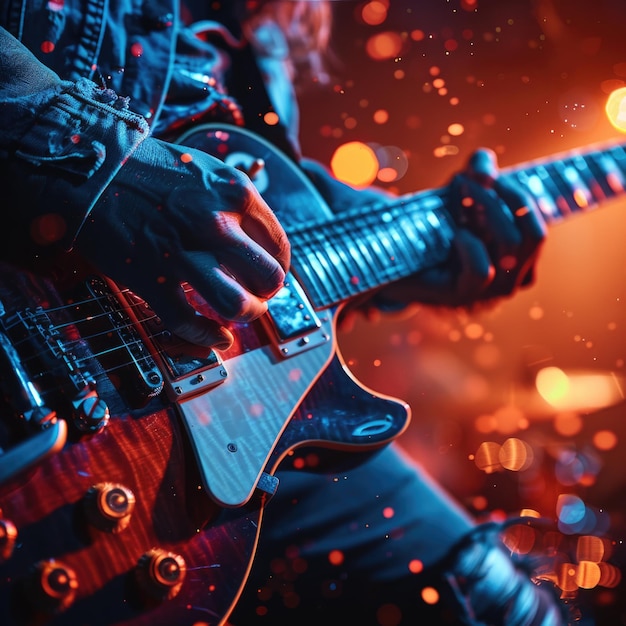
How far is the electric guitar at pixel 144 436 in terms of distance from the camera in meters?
0.53

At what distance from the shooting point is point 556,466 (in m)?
1.79

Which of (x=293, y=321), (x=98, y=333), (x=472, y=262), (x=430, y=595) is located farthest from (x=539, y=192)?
(x=98, y=333)

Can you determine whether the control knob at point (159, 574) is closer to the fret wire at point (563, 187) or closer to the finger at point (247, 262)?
the finger at point (247, 262)

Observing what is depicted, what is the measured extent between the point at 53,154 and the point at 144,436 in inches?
12.1

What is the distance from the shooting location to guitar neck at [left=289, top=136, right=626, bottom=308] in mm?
906

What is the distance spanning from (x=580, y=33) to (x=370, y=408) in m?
1.36

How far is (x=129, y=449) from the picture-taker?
1.98ft

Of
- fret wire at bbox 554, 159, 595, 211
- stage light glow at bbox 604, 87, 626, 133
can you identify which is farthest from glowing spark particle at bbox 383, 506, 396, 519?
stage light glow at bbox 604, 87, 626, 133

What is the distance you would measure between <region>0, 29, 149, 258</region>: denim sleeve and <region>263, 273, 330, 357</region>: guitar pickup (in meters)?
0.29

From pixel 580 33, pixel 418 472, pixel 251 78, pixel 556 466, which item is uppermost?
pixel 251 78

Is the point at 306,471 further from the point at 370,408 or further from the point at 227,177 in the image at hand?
the point at 227,177

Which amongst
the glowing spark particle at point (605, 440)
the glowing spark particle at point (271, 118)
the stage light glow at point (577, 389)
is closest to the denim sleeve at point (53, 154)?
the glowing spark particle at point (271, 118)

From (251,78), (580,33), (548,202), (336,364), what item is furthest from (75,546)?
(580,33)

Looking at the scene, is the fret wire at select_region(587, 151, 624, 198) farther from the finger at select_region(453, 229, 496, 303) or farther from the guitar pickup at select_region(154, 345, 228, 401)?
the guitar pickup at select_region(154, 345, 228, 401)
